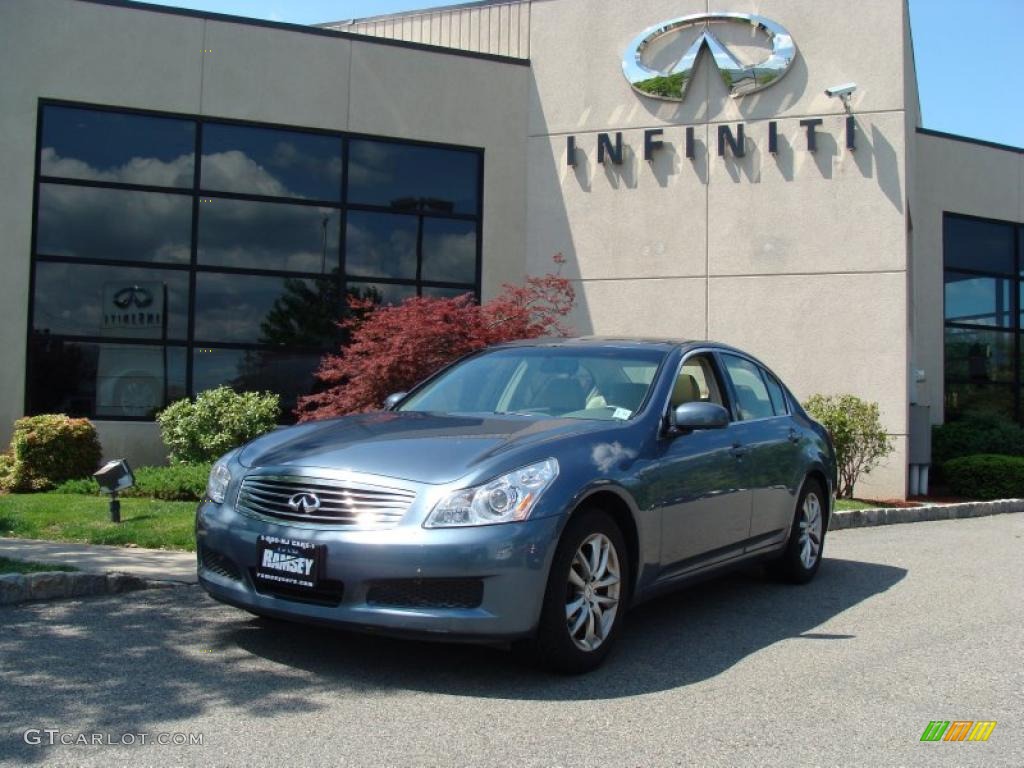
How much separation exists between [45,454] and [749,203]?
9.39m

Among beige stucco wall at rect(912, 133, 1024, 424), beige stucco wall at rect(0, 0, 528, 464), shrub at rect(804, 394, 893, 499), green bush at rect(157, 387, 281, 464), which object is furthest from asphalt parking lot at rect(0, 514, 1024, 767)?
beige stucco wall at rect(912, 133, 1024, 424)

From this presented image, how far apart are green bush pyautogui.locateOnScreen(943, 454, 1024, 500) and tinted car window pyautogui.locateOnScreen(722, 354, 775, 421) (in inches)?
310

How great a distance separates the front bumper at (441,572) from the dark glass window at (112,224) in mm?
9644

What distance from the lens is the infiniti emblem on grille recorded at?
4578 millimetres

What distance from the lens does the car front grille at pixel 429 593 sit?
4.34 m

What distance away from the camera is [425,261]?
46.4ft

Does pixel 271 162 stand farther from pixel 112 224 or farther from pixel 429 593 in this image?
pixel 429 593

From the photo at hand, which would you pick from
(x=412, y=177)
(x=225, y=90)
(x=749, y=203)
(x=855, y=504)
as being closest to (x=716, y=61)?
(x=749, y=203)

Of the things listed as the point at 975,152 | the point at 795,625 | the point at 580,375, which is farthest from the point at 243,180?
the point at 975,152

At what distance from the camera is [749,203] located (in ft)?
45.4

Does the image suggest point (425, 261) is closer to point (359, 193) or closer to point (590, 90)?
point (359, 193)

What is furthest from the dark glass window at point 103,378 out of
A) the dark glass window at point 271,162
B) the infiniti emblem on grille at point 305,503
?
the infiniti emblem on grille at point 305,503

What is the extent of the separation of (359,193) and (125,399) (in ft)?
13.6

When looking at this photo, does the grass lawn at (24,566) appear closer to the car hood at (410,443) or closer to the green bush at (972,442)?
the car hood at (410,443)
